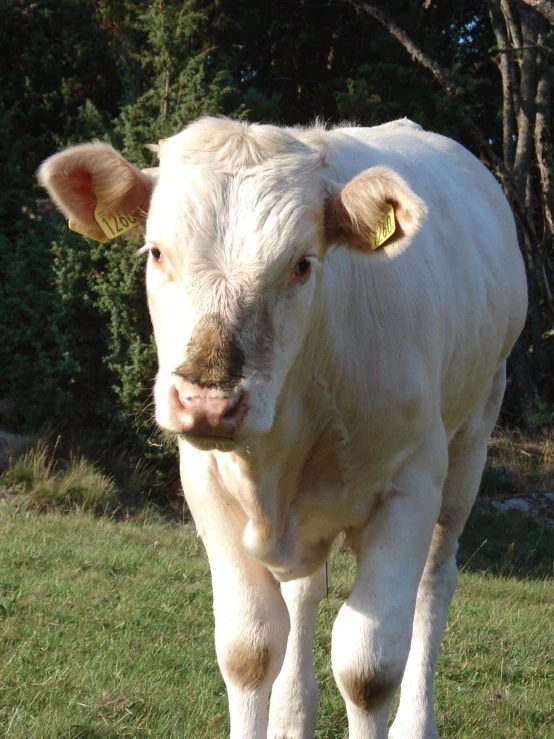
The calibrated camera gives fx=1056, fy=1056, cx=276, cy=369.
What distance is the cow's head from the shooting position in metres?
2.75

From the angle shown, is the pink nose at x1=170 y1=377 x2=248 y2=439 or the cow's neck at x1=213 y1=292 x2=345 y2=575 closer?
the pink nose at x1=170 y1=377 x2=248 y2=439

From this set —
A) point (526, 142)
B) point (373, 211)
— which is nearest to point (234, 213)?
point (373, 211)

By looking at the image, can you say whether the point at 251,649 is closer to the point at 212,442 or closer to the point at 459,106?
the point at 212,442

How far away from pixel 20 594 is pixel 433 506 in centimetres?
268

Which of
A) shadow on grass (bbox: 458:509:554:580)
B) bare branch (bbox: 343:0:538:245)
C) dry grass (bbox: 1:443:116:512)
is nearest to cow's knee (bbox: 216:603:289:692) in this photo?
shadow on grass (bbox: 458:509:554:580)

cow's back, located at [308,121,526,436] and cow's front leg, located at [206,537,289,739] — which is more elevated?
cow's back, located at [308,121,526,436]

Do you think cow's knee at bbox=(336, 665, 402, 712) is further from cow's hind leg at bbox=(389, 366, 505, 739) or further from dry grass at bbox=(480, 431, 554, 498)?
dry grass at bbox=(480, 431, 554, 498)

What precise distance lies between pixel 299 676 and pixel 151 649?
0.93 metres

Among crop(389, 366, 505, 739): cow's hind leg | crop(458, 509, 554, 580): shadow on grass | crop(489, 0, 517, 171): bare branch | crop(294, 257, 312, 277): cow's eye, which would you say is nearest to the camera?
crop(294, 257, 312, 277): cow's eye

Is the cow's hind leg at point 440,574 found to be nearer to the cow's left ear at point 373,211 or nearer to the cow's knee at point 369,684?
the cow's knee at point 369,684

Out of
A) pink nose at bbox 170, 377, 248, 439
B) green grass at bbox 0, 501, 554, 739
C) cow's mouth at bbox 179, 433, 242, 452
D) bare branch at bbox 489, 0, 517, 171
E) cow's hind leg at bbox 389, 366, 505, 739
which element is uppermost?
bare branch at bbox 489, 0, 517, 171

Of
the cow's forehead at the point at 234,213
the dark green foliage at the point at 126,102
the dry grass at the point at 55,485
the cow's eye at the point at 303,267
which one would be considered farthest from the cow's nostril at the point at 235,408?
the dark green foliage at the point at 126,102

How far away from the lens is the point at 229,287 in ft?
9.45

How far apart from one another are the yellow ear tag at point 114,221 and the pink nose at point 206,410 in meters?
0.96
